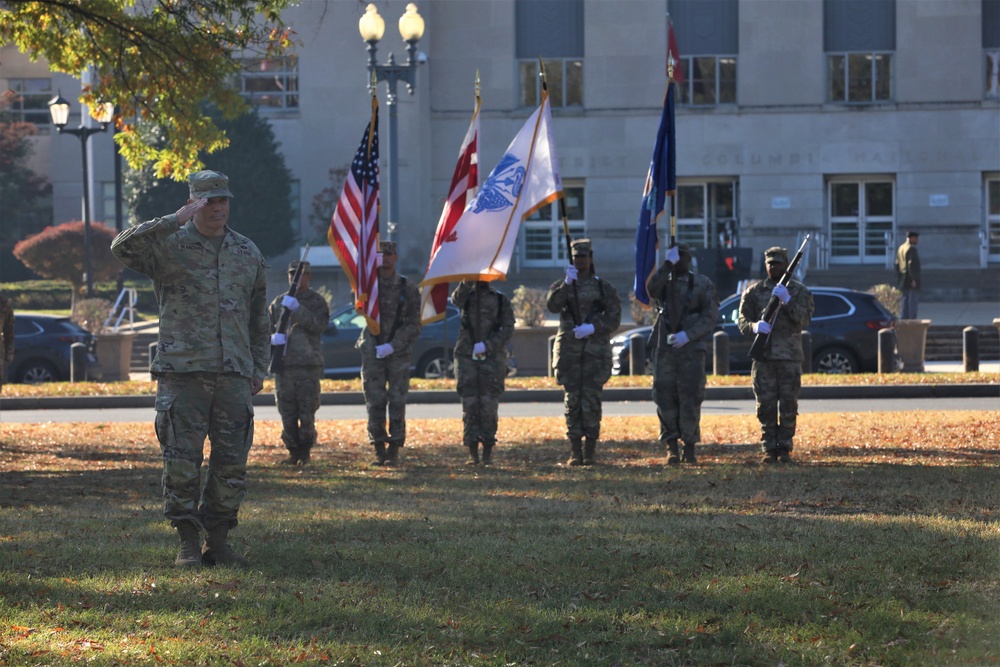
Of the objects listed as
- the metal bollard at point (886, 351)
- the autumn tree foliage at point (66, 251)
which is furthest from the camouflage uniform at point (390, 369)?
the autumn tree foliage at point (66, 251)

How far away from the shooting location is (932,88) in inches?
1764

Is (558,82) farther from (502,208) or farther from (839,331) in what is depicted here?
(502,208)

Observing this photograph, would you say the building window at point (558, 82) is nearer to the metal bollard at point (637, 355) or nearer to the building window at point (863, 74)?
the building window at point (863, 74)

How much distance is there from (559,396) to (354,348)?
438 centimetres

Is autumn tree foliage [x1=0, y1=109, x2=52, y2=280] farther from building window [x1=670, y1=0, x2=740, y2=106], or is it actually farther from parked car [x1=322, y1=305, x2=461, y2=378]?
parked car [x1=322, y1=305, x2=461, y2=378]

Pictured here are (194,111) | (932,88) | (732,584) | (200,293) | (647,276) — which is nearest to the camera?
(732,584)

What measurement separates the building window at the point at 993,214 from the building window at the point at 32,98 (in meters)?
33.0

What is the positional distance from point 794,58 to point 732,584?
40.2m

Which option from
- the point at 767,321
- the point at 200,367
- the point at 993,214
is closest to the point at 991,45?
the point at 993,214

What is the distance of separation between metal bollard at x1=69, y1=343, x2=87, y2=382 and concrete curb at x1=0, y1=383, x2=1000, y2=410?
299cm

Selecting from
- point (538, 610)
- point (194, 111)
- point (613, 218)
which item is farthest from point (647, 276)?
point (613, 218)

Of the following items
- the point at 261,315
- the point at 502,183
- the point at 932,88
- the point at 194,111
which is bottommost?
the point at 261,315

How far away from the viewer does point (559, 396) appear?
22.4 m

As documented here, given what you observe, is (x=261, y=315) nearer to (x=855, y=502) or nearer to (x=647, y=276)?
(x=855, y=502)
